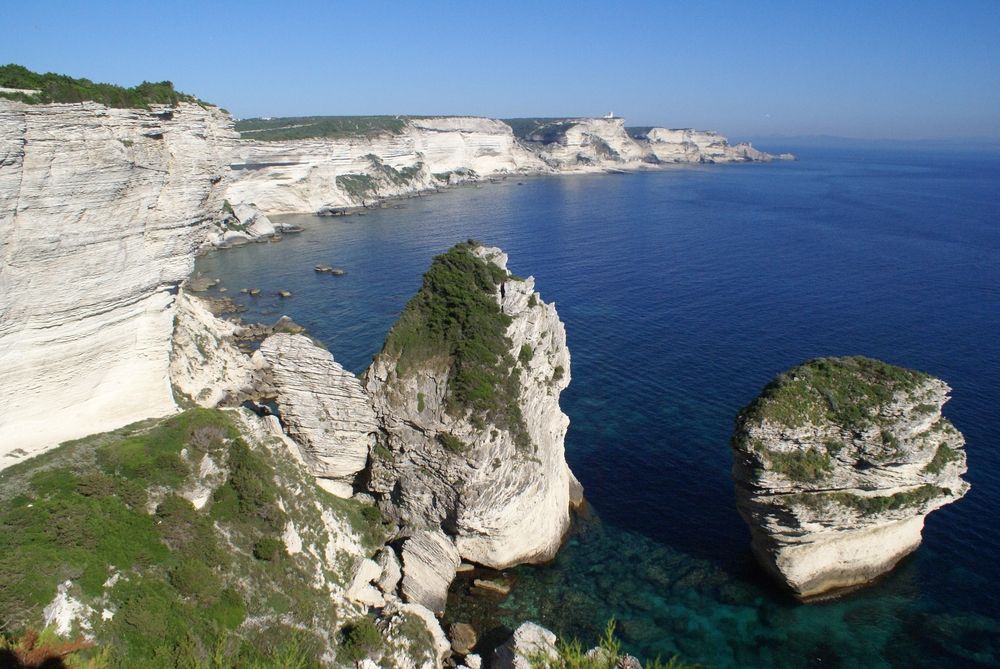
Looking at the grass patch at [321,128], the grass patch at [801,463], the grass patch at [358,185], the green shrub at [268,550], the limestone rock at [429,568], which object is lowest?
the limestone rock at [429,568]

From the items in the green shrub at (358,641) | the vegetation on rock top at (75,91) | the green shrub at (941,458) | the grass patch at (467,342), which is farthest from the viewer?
the grass patch at (467,342)

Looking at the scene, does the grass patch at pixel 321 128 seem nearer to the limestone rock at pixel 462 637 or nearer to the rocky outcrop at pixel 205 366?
the rocky outcrop at pixel 205 366

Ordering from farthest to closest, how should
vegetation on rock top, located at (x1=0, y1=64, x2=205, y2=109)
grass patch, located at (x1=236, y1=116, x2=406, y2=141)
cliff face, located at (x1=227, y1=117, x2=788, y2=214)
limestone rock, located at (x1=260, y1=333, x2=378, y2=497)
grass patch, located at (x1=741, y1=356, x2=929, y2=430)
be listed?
grass patch, located at (x1=236, y1=116, x2=406, y2=141), cliff face, located at (x1=227, y1=117, x2=788, y2=214), grass patch, located at (x1=741, y1=356, x2=929, y2=430), limestone rock, located at (x1=260, y1=333, x2=378, y2=497), vegetation on rock top, located at (x1=0, y1=64, x2=205, y2=109)

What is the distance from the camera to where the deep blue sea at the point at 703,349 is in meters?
23.2

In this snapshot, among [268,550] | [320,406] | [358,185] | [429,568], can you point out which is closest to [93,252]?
[320,406]

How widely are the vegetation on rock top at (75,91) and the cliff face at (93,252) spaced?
319 millimetres

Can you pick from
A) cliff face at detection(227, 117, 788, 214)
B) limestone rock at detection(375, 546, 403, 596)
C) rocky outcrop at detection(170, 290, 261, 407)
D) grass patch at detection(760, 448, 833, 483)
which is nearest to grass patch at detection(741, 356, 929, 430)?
grass patch at detection(760, 448, 833, 483)

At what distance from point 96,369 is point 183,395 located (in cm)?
351

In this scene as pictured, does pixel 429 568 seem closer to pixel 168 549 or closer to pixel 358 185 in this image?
pixel 168 549

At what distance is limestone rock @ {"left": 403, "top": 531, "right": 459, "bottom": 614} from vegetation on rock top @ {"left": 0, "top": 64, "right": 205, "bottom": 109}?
19.2 metres

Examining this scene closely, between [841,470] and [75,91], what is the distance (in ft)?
98.0

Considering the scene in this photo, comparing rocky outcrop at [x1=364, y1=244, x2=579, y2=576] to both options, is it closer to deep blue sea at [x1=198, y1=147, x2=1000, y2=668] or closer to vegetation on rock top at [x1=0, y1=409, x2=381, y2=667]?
deep blue sea at [x1=198, y1=147, x2=1000, y2=668]

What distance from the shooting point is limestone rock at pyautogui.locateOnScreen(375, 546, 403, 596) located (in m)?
23.4

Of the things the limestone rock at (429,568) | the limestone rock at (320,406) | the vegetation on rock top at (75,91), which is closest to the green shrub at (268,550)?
the limestone rock at (320,406)
